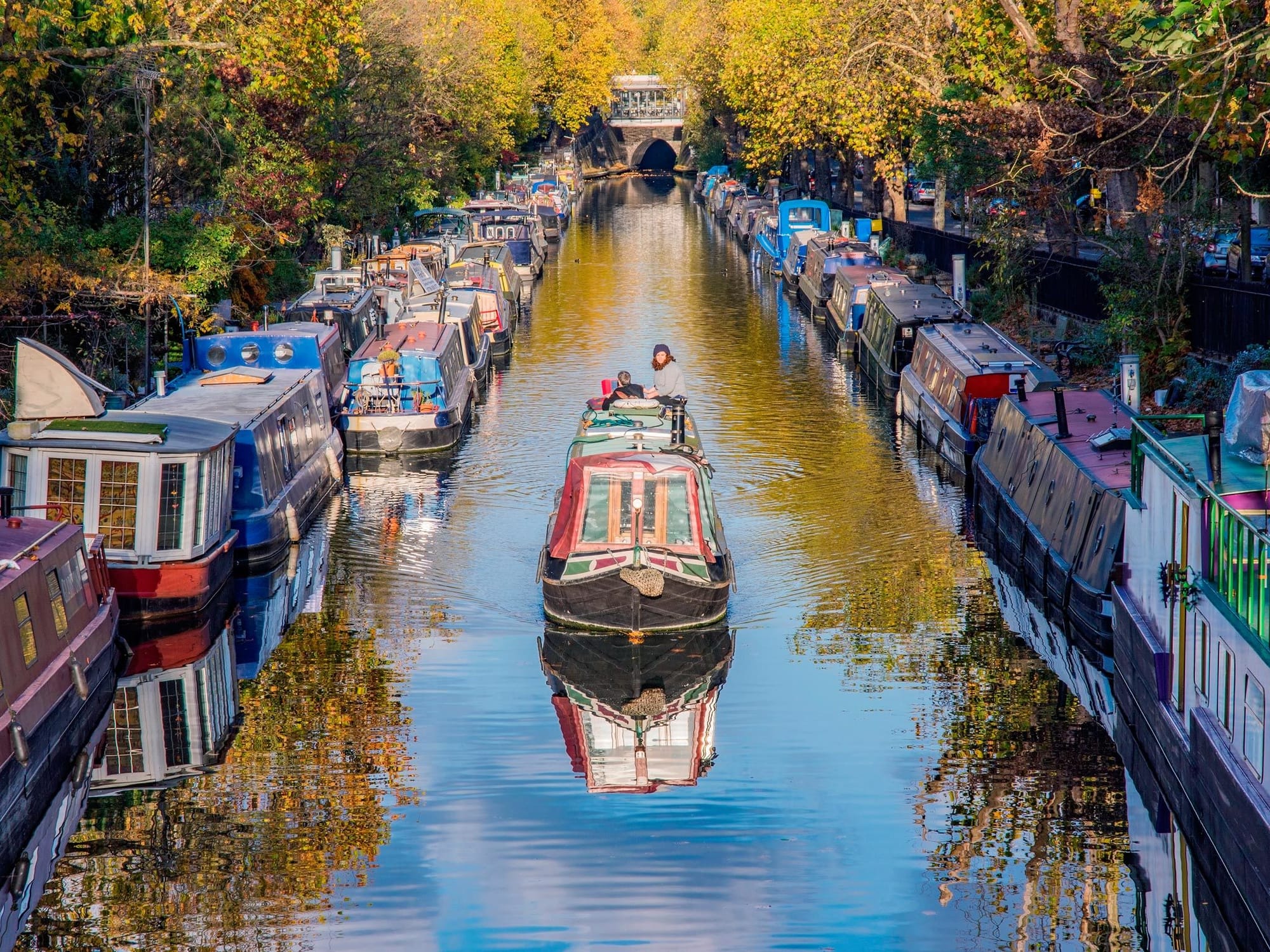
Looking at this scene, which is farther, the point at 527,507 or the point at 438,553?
the point at 527,507

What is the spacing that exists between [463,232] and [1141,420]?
55685 mm

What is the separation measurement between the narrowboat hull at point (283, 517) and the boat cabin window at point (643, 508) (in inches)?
234

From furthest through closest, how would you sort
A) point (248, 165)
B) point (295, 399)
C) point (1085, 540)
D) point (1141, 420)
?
point (248, 165) < point (295, 399) < point (1085, 540) < point (1141, 420)

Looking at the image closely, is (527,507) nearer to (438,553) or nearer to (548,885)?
(438,553)

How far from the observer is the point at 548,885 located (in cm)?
1599

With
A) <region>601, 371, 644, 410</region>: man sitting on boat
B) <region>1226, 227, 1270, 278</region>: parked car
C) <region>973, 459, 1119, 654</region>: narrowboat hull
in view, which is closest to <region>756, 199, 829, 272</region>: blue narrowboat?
<region>1226, 227, 1270, 278</region>: parked car

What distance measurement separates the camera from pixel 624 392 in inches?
1143

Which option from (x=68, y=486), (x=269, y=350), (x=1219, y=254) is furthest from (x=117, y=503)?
(x=1219, y=254)

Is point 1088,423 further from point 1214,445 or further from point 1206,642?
point 1206,642

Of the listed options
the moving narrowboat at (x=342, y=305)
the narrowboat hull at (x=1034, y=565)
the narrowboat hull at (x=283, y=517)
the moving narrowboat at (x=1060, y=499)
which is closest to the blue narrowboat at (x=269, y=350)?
the narrowboat hull at (x=283, y=517)

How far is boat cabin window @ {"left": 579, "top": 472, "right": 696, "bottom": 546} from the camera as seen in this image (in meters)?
23.5

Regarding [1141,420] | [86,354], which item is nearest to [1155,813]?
[1141,420]

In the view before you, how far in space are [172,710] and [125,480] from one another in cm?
349

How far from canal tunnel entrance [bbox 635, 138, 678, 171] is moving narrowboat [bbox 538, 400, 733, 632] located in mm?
138944
